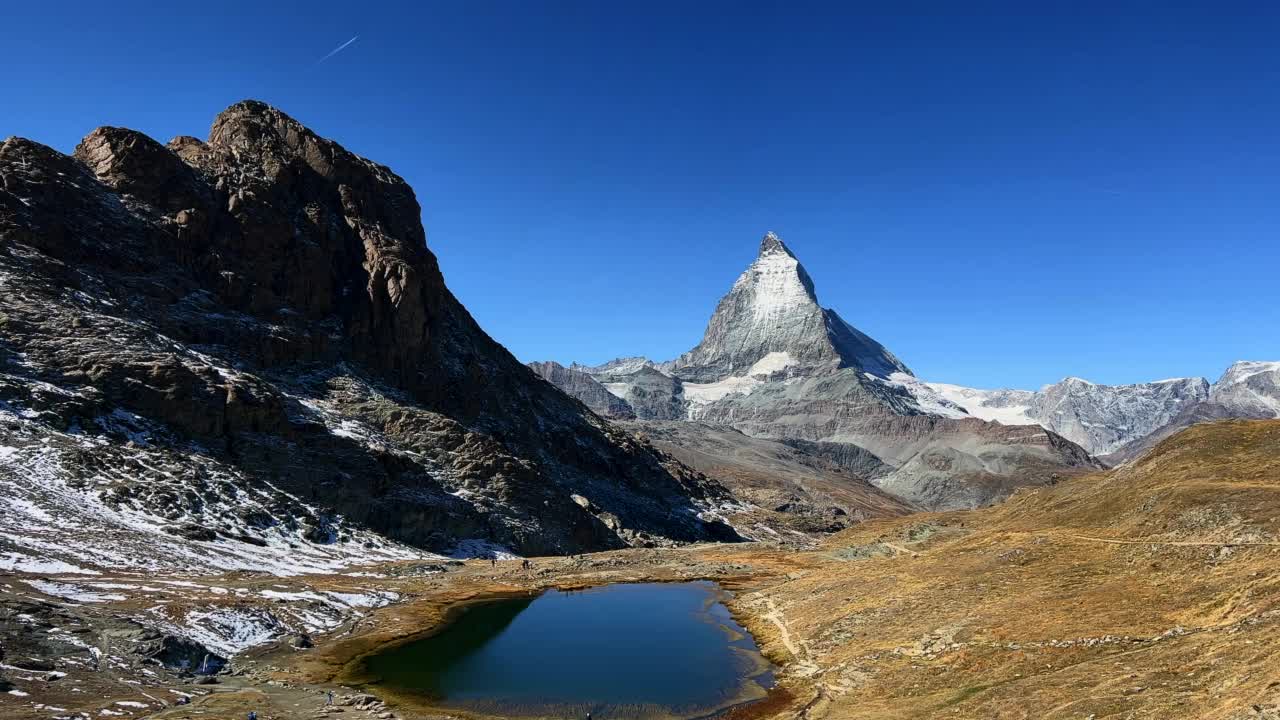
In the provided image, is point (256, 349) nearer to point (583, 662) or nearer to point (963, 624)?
point (583, 662)

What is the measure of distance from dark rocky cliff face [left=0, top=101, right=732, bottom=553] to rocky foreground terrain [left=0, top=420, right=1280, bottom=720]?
47039 mm

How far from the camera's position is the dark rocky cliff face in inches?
4747

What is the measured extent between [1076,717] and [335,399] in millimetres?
149023

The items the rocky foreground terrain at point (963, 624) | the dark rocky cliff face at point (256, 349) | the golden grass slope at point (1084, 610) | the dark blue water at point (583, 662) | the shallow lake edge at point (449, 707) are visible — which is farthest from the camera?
the dark rocky cliff face at point (256, 349)

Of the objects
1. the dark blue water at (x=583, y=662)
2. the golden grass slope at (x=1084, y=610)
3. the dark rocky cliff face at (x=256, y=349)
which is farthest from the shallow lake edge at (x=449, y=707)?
the dark rocky cliff face at (x=256, y=349)

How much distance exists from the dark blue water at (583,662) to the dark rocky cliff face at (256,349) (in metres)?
54.1

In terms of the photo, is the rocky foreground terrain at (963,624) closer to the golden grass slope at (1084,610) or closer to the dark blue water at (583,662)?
the golden grass slope at (1084,610)

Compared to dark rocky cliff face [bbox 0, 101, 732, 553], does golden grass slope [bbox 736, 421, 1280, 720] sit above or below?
below

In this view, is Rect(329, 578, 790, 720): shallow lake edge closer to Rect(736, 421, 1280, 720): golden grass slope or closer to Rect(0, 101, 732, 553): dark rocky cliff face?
Rect(736, 421, 1280, 720): golden grass slope

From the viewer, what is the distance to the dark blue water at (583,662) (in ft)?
170

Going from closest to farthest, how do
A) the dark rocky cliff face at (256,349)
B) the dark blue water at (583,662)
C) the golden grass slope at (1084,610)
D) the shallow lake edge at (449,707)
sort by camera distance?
the golden grass slope at (1084,610), the shallow lake edge at (449,707), the dark blue water at (583,662), the dark rocky cliff face at (256,349)

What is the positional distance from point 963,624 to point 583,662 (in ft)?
98.4

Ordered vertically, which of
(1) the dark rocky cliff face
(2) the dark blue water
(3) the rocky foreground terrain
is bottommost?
(2) the dark blue water

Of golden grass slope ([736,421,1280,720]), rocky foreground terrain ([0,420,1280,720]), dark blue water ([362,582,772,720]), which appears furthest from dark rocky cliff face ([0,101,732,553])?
golden grass slope ([736,421,1280,720])
